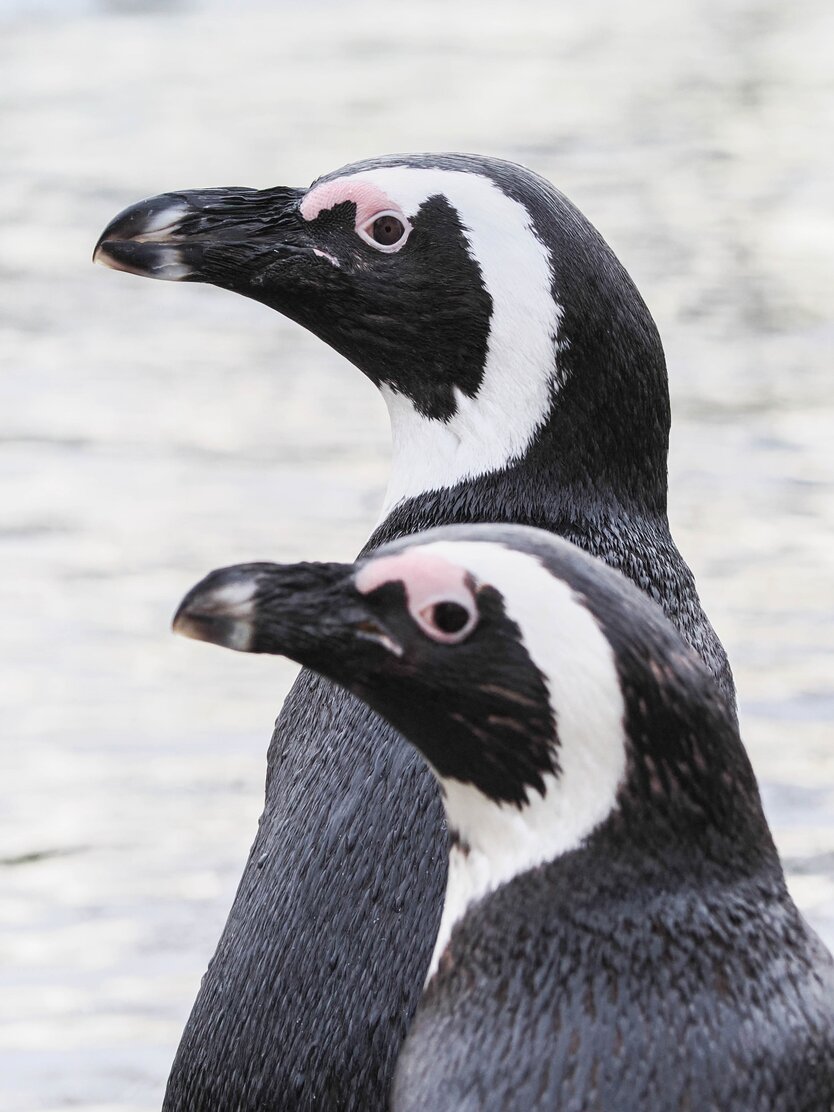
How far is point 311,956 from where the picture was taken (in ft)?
7.28

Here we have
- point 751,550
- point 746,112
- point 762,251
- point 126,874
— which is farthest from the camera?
point 746,112

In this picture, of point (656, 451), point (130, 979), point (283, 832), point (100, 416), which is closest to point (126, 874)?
point (130, 979)

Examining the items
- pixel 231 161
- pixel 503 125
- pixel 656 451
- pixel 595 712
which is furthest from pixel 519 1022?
pixel 503 125

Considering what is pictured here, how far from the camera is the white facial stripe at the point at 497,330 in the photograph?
89.1 inches

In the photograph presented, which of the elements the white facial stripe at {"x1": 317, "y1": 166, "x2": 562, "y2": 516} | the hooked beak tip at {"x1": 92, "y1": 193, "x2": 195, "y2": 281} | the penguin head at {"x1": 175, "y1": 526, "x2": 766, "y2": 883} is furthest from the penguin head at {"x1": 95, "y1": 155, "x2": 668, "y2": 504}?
the penguin head at {"x1": 175, "y1": 526, "x2": 766, "y2": 883}

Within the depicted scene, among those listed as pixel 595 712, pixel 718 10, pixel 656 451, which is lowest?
pixel 595 712

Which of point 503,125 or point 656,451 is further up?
point 503,125

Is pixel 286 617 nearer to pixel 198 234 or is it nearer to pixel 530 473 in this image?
pixel 530 473

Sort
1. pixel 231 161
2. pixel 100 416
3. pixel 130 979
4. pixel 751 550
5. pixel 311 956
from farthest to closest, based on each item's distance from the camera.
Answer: pixel 231 161 → pixel 100 416 → pixel 751 550 → pixel 130 979 → pixel 311 956

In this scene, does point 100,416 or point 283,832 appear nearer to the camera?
point 283,832

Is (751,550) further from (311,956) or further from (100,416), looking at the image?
(311,956)

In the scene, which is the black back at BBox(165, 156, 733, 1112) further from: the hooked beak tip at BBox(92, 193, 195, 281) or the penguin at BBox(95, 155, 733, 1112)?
the hooked beak tip at BBox(92, 193, 195, 281)

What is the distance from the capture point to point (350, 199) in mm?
2408

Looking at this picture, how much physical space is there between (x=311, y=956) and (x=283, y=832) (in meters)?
0.16
